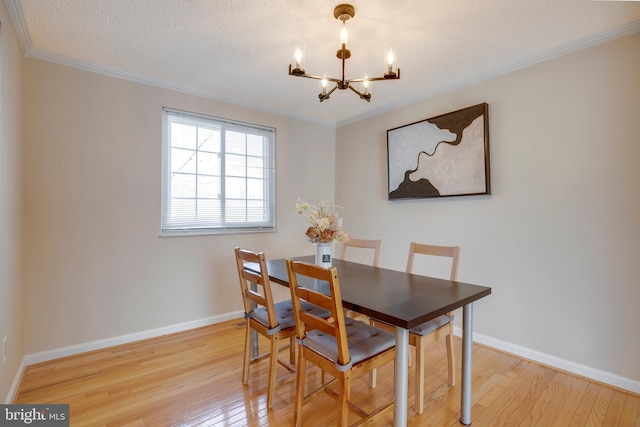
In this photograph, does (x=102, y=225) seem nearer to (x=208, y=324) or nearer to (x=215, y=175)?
(x=215, y=175)

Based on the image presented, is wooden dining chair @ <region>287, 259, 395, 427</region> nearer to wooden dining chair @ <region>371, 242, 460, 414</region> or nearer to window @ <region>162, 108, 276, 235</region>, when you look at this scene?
wooden dining chair @ <region>371, 242, 460, 414</region>

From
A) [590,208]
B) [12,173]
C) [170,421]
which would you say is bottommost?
[170,421]

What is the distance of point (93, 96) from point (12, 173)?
0.95 meters

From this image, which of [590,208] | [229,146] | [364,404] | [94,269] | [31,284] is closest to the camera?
[364,404]

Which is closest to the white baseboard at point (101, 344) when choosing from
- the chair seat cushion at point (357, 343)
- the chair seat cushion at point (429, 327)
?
the chair seat cushion at point (357, 343)

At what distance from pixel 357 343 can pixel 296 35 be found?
2.03 m

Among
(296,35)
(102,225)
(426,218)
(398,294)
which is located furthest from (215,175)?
(398,294)

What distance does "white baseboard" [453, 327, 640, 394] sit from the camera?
6.57 ft

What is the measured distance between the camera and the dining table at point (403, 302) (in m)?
1.33

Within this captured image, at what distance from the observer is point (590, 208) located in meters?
2.14

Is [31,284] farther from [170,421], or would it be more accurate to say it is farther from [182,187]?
[170,421]

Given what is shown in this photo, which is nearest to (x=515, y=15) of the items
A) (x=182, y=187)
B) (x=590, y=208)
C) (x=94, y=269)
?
(x=590, y=208)

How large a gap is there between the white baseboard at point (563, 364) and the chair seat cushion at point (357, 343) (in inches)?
60.9

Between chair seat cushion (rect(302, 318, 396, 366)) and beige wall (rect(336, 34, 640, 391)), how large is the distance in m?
1.53
